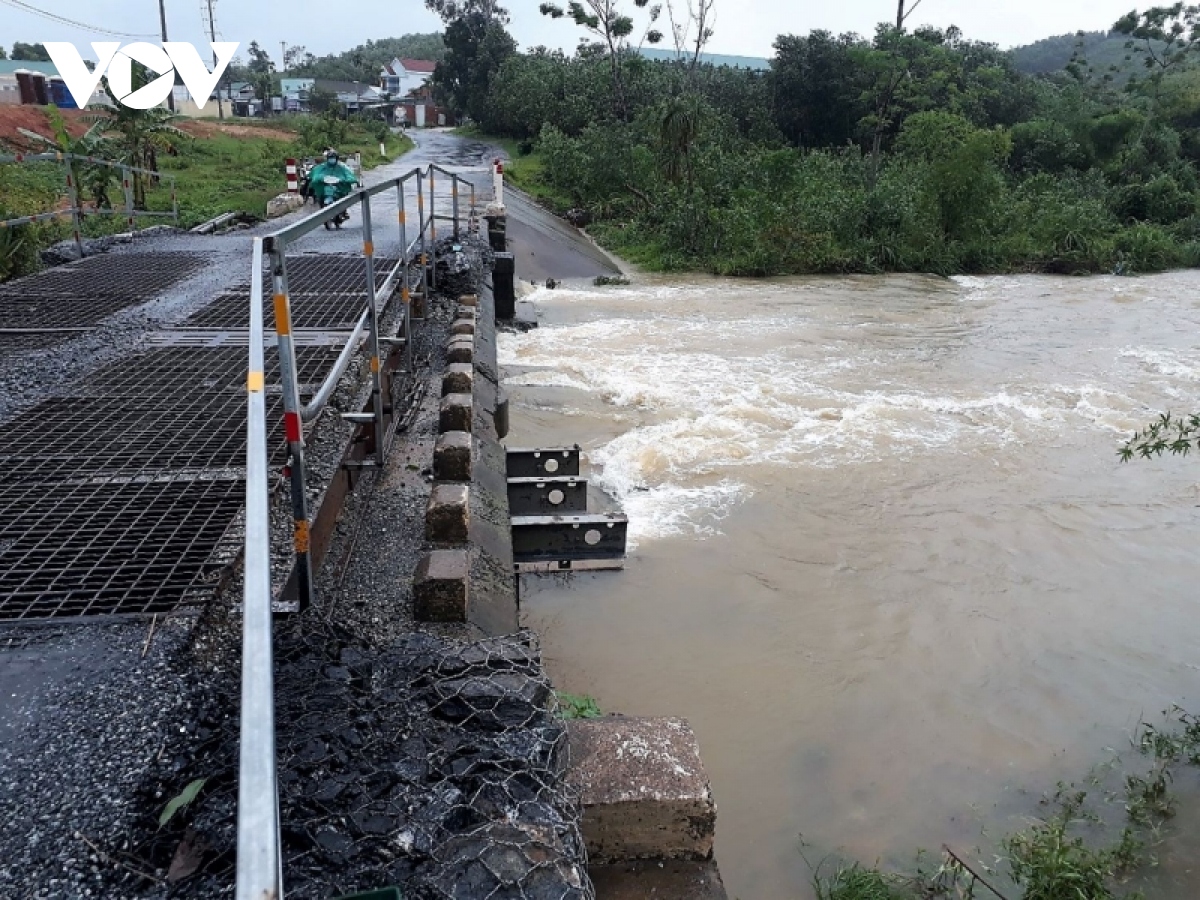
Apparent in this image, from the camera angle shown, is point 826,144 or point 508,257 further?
point 826,144

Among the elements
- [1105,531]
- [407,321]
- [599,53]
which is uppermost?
[599,53]

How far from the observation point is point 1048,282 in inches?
823

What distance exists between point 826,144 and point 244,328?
3363cm

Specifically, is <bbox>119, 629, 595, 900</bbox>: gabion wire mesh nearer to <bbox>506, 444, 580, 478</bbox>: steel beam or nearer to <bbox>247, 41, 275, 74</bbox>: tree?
<bbox>506, 444, 580, 478</bbox>: steel beam

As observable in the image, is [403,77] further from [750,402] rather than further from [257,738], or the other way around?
[257,738]

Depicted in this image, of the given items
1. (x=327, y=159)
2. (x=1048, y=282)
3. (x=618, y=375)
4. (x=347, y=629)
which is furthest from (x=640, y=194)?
(x=347, y=629)

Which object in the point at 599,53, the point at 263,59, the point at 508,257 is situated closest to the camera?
the point at 508,257

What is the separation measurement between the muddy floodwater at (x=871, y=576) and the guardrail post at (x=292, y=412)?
2.52m

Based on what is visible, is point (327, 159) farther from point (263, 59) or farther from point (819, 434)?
point (263, 59)

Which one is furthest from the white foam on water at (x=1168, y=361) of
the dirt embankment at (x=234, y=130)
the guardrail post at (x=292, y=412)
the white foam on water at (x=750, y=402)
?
the dirt embankment at (x=234, y=130)

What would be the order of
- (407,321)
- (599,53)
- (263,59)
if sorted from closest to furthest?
(407,321)
(599,53)
(263,59)

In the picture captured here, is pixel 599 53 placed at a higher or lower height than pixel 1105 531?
higher

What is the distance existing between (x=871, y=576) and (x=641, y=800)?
4796 mm

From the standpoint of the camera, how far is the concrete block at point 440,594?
3.43 m
